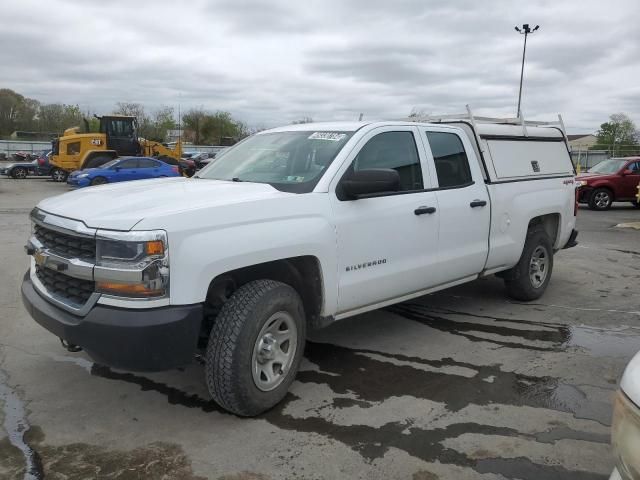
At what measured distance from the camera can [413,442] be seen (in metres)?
3.33

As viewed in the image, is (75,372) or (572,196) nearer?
(75,372)

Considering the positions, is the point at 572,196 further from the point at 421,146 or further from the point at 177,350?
the point at 177,350

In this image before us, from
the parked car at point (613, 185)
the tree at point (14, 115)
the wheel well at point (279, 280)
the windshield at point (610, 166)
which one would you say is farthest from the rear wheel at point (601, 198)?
the tree at point (14, 115)

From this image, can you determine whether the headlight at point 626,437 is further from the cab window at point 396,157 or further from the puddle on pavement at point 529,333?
the puddle on pavement at point 529,333

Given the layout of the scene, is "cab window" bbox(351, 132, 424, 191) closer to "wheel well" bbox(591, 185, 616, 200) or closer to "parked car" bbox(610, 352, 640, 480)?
"parked car" bbox(610, 352, 640, 480)

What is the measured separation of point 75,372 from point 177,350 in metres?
1.64

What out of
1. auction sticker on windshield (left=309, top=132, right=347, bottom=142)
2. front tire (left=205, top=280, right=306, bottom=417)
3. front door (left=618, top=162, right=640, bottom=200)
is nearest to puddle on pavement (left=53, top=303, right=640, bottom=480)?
front tire (left=205, top=280, right=306, bottom=417)

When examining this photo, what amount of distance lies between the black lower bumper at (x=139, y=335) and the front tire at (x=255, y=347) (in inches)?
7.9

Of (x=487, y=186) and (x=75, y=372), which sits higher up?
(x=487, y=186)

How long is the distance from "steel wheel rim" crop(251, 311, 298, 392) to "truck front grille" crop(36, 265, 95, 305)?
1.05 meters

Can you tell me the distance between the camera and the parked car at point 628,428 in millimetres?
1847

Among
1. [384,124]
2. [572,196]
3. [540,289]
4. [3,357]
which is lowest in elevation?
[3,357]

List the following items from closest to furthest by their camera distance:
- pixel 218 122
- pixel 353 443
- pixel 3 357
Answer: pixel 353 443, pixel 3 357, pixel 218 122

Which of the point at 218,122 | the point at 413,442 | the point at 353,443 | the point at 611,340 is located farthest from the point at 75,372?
the point at 218,122
